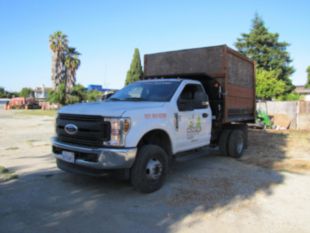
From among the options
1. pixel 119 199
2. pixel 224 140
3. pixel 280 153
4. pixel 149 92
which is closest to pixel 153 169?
pixel 119 199

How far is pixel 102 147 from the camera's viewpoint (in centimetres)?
471

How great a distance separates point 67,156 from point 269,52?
132ft

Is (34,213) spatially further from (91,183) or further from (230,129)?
(230,129)

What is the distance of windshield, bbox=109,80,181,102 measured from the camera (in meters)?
5.91

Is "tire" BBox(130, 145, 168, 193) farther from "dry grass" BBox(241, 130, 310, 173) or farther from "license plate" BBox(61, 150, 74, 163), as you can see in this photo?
"dry grass" BBox(241, 130, 310, 173)

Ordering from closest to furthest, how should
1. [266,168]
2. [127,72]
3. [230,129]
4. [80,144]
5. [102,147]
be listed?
[102,147] < [80,144] < [266,168] < [230,129] < [127,72]

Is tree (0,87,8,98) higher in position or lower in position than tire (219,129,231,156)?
higher

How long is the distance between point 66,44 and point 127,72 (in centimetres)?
1270

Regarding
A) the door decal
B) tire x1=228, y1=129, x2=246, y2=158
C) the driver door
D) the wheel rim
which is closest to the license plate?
the wheel rim

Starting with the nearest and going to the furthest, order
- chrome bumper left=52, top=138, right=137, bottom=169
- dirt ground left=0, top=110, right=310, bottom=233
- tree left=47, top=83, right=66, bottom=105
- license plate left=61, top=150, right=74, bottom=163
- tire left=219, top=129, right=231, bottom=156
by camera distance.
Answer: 1. dirt ground left=0, top=110, right=310, bottom=233
2. chrome bumper left=52, top=138, right=137, bottom=169
3. license plate left=61, top=150, right=74, bottom=163
4. tire left=219, top=129, right=231, bottom=156
5. tree left=47, top=83, right=66, bottom=105

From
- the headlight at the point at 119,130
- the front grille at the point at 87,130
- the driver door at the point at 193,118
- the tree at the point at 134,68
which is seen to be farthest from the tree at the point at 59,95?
the headlight at the point at 119,130

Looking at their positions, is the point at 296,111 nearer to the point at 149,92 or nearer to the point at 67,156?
the point at 149,92

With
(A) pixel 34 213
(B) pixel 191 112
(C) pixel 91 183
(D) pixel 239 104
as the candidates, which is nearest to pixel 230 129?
(D) pixel 239 104

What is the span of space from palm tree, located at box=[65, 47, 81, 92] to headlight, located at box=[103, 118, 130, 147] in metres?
46.2
